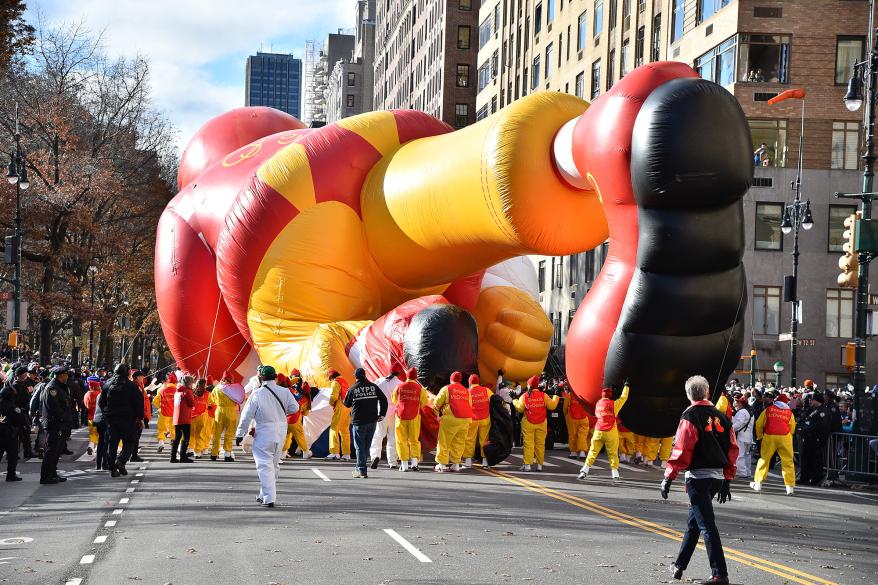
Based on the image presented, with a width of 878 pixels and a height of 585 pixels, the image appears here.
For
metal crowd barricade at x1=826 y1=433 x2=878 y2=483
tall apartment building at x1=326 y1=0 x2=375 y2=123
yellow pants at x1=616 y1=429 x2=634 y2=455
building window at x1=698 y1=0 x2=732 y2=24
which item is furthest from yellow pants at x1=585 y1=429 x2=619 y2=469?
tall apartment building at x1=326 y1=0 x2=375 y2=123

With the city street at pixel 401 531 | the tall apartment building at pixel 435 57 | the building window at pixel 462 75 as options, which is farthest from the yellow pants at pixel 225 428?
the building window at pixel 462 75

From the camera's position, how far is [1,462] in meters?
20.3

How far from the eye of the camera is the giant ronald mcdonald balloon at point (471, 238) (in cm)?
1562

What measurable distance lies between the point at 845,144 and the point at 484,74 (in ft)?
124

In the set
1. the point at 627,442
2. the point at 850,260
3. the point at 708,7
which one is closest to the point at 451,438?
the point at 627,442

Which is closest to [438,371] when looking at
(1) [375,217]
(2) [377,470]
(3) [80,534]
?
(2) [377,470]

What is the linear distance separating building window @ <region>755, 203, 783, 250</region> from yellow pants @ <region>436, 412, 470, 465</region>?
89.7 feet

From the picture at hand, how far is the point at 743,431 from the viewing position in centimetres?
1995

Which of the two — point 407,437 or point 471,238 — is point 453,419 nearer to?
point 407,437

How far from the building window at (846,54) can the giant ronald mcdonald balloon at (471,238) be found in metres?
18.7

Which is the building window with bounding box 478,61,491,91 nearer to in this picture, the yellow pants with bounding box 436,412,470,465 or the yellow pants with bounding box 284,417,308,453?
the yellow pants with bounding box 284,417,308,453

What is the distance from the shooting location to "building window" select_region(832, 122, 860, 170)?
138ft

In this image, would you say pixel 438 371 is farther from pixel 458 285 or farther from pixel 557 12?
pixel 557 12

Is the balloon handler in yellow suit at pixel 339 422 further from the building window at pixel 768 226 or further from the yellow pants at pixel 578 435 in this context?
the building window at pixel 768 226
